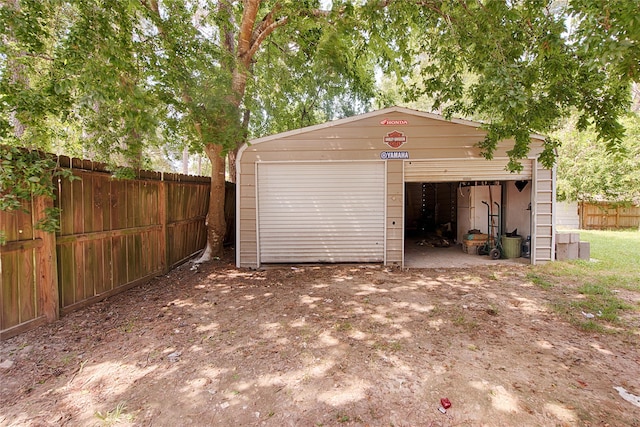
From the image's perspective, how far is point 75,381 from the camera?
2.60 m

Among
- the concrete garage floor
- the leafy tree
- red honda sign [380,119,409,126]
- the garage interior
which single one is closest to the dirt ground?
the concrete garage floor

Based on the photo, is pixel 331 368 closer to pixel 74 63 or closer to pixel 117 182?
pixel 117 182

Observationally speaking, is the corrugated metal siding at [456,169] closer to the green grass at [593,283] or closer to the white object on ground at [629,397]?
the green grass at [593,283]

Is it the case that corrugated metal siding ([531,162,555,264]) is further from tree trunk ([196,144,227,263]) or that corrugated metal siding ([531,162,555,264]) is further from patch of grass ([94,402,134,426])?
patch of grass ([94,402,134,426])

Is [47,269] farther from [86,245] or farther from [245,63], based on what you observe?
[245,63]

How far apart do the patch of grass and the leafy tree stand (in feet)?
57.6

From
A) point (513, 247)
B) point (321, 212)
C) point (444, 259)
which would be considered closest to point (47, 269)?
point (321, 212)

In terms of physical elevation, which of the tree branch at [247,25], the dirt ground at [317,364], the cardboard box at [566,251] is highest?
the tree branch at [247,25]

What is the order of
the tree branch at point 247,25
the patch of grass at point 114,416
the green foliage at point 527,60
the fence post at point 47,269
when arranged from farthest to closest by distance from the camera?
the tree branch at point 247,25 < the fence post at point 47,269 < the green foliage at point 527,60 < the patch of grass at point 114,416

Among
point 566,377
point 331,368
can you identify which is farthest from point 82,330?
point 566,377

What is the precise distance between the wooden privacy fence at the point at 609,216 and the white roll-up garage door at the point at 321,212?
575 inches

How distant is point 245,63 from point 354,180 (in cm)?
332

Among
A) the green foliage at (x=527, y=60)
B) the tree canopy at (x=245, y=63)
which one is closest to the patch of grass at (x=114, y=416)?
the tree canopy at (x=245, y=63)

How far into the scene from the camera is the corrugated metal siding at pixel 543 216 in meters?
6.75
